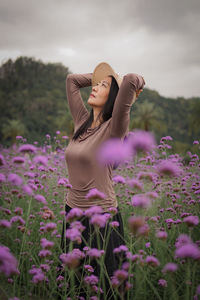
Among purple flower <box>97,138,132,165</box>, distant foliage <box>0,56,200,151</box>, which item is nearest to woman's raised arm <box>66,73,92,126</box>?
purple flower <box>97,138,132,165</box>

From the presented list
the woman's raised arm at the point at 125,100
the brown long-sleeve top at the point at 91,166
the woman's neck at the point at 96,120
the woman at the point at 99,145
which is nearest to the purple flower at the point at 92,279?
the woman at the point at 99,145

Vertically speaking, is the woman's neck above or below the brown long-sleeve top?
above

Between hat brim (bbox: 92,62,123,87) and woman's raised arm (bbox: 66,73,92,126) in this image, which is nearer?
hat brim (bbox: 92,62,123,87)

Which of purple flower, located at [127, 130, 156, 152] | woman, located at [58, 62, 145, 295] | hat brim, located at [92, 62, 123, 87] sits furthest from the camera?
hat brim, located at [92, 62, 123, 87]

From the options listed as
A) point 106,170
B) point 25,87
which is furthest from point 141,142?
point 25,87

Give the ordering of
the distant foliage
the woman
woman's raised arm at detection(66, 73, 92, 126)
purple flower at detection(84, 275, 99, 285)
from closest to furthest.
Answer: purple flower at detection(84, 275, 99, 285) < the woman < woman's raised arm at detection(66, 73, 92, 126) < the distant foliage

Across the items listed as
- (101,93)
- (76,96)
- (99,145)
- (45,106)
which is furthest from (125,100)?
(45,106)

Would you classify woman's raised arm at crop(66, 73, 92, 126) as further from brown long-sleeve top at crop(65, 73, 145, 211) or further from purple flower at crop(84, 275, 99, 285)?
purple flower at crop(84, 275, 99, 285)

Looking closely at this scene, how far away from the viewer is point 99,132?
5.26 ft

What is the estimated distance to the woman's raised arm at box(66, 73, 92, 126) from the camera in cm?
201

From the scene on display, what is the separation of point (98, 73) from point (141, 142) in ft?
3.91

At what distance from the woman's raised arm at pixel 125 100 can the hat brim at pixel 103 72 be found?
44cm

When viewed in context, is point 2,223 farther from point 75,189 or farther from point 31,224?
point 31,224

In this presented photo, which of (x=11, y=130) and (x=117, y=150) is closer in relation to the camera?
(x=117, y=150)
